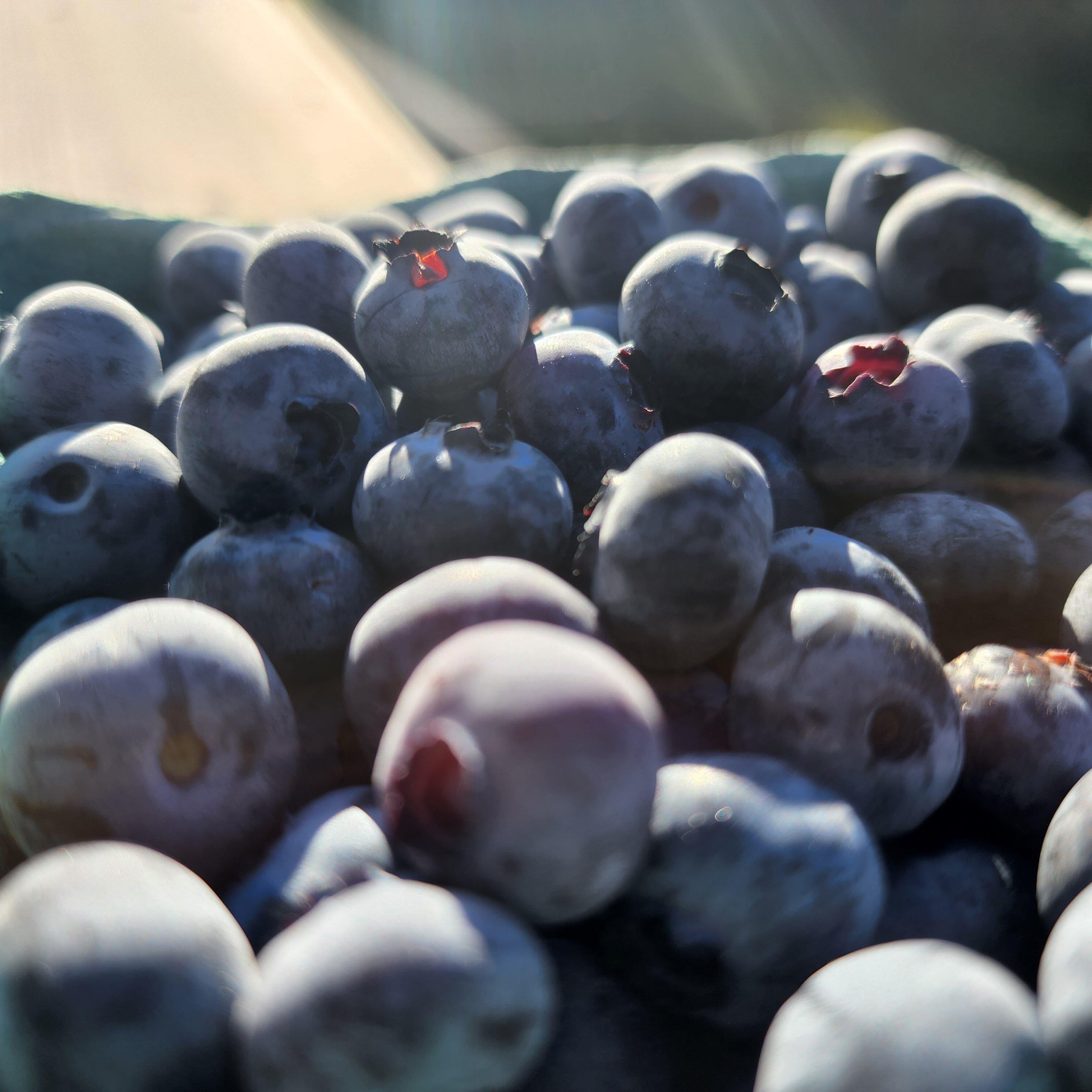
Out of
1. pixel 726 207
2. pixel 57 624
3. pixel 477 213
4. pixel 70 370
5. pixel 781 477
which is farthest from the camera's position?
pixel 477 213

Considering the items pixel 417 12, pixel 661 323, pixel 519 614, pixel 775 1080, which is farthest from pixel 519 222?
pixel 417 12

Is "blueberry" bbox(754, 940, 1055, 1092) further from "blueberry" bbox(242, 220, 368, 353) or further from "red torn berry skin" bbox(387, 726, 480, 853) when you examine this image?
"blueberry" bbox(242, 220, 368, 353)

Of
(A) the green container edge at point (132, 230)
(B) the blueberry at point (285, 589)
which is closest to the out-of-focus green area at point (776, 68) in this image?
(A) the green container edge at point (132, 230)

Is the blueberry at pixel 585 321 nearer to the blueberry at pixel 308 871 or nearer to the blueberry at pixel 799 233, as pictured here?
the blueberry at pixel 799 233

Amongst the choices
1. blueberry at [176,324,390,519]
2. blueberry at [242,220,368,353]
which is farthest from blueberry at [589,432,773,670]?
blueberry at [242,220,368,353]

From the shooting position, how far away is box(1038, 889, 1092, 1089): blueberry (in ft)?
1.63

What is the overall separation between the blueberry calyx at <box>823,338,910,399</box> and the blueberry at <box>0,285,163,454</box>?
0.86m

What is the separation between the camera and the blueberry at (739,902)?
560 millimetres

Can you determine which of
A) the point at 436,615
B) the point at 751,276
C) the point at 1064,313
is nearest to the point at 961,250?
the point at 1064,313

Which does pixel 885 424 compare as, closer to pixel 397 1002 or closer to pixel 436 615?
pixel 436 615

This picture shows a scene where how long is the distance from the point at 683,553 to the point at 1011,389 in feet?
2.25

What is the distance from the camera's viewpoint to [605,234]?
4.36 feet

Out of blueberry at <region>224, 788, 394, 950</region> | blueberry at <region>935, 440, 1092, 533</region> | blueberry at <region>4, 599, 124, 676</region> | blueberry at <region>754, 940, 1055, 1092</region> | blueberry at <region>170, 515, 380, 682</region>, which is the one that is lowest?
blueberry at <region>935, 440, 1092, 533</region>

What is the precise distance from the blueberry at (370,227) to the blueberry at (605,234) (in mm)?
278
